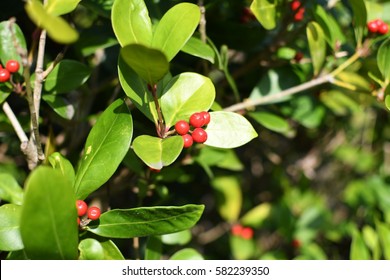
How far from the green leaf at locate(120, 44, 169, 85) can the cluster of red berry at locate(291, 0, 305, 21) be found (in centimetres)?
65

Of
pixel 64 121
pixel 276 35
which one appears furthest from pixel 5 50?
pixel 276 35

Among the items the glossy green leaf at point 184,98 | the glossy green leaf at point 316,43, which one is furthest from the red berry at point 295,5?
the glossy green leaf at point 184,98

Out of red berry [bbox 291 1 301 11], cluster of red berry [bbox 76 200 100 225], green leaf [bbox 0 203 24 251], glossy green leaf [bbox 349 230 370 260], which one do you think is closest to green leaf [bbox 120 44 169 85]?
cluster of red berry [bbox 76 200 100 225]

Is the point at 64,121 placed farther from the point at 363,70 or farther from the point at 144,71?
the point at 363,70

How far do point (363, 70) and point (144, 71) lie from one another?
2.71 feet

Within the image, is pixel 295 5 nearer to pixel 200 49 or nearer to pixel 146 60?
pixel 200 49

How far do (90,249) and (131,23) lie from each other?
0.48 metres

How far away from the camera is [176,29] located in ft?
3.49

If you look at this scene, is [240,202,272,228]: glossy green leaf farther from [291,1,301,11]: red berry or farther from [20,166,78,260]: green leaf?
[20,166,78,260]: green leaf

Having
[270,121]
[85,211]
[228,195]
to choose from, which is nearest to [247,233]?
[228,195]

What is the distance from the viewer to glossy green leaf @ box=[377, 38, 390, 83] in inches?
50.1

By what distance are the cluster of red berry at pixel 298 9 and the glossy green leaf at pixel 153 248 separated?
781 mm

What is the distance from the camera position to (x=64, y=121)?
1.51 meters

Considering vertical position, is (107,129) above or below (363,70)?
above
